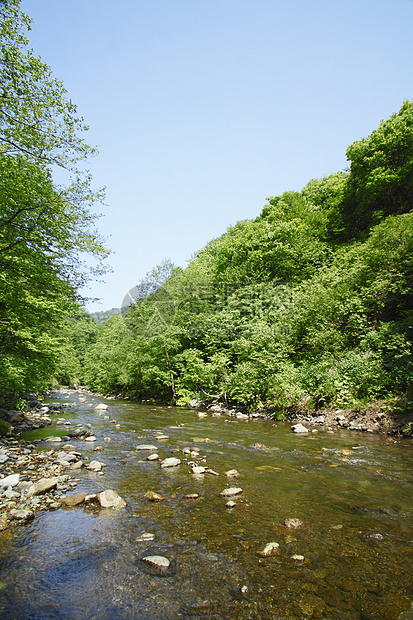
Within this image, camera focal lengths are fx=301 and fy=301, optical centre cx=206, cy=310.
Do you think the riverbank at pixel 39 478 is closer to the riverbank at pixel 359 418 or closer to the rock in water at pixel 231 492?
the rock in water at pixel 231 492

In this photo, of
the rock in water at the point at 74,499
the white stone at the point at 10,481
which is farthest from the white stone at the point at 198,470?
the white stone at the point at 10,481

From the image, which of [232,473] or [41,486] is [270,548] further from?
[41,486]

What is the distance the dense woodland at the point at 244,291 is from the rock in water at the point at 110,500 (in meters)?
7.13


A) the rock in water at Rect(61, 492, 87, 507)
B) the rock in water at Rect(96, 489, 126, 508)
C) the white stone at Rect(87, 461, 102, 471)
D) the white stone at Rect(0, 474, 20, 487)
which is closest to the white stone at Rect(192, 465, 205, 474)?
the rock in water at Rect(96, 489, 126, 508)

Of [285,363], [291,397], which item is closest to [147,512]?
[291,397]

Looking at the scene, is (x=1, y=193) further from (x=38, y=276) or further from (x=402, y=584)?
(x=402, y=584)

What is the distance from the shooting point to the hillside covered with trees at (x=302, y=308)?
15.4 m

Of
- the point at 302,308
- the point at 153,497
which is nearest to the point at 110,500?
the point at 153,497

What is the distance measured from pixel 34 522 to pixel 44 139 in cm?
966

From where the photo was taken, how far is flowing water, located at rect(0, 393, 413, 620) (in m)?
3.21

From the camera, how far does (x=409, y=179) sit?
78.3ft

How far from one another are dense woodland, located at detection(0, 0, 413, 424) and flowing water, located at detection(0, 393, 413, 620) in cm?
694

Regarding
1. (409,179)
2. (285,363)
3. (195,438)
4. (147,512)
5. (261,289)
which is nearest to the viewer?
(147,512)

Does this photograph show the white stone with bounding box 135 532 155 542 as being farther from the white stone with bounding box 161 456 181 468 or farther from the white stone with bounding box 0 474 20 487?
A: the white stone with bounding box 161 456 181 468
